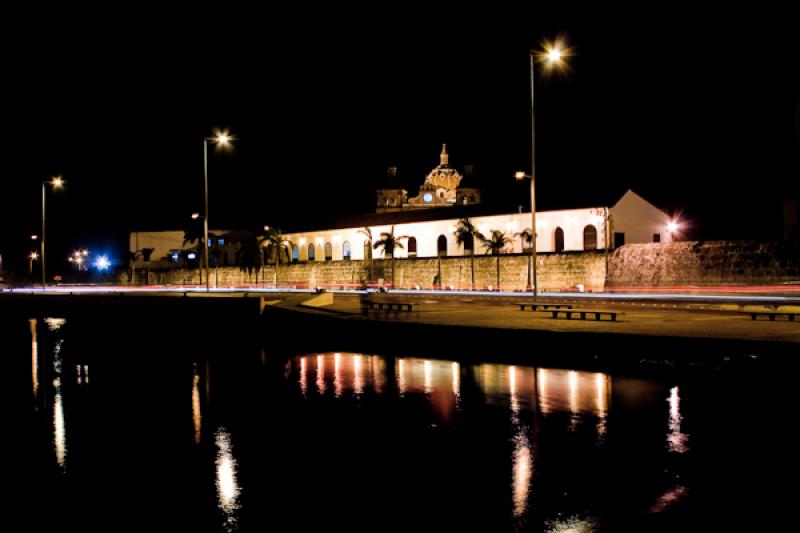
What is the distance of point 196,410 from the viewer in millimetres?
11078

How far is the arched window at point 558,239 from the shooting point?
55.8 metres

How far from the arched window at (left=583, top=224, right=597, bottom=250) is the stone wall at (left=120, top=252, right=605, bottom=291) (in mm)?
5553

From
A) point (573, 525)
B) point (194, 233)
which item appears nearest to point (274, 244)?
point (194, 233)

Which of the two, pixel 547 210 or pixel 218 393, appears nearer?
pixel 218 393

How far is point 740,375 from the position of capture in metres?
13.3

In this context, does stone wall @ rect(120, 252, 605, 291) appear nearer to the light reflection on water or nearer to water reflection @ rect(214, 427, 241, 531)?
the light reflection on water

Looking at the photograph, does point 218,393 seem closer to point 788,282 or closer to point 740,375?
point 740,375

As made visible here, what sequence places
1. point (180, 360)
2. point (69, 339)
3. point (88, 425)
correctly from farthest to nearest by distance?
point (69, 339)
point (180, 360)
point (88, 425)

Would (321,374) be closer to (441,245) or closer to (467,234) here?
(467,234)

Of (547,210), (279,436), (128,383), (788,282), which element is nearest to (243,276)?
(547,210)

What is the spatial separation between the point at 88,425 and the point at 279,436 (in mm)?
2617

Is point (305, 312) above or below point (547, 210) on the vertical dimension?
below

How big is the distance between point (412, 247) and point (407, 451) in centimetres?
5932

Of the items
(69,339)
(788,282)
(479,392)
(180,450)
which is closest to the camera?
(180,450)
